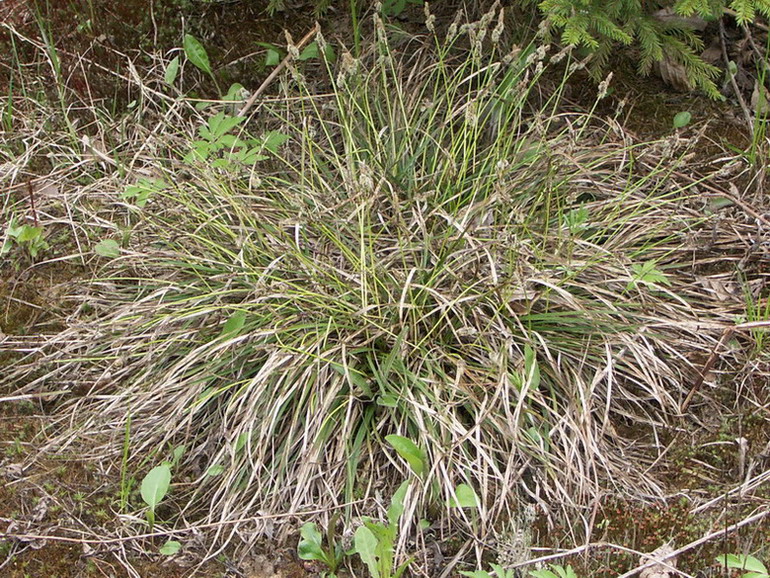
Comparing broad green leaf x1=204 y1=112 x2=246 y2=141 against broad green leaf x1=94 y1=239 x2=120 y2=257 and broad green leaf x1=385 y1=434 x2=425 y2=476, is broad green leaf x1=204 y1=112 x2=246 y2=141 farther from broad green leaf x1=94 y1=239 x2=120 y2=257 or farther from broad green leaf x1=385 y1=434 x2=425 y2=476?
broad green leaf x1=385 y1=434 x2=425 y2=476

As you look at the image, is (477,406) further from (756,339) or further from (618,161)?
(618,161)

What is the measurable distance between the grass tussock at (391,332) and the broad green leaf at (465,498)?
0.10 ft

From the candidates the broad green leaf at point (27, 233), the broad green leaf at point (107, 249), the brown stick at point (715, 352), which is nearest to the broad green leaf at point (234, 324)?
the broad green leaf at point (107, 249)

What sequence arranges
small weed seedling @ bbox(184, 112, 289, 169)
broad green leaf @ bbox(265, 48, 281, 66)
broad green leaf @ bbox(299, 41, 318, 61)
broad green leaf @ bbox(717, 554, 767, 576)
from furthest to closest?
broad green leaf @ bbox(265, 48, 281, 66) → broad green leaf @ bbox(299, 41, 318, 61) → small weed seedling @ bbox(184, 112, 289, 169) → broad green leaf @ bbox(717, 554, 767, 576)

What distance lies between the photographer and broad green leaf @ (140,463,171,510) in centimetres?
241

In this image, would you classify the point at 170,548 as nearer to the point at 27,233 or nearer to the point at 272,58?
the point at 27,233

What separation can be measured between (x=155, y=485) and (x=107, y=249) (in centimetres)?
94

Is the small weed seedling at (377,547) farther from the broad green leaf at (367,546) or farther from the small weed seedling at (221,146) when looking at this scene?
the small weed seedling at (221,146)

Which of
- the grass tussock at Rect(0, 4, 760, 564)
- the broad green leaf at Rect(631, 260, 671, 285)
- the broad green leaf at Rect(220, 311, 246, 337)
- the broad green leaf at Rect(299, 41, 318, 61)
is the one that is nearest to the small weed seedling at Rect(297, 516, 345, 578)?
the grass tussock at Rect(0, 4, 760, 564)

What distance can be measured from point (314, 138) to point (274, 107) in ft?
0.68

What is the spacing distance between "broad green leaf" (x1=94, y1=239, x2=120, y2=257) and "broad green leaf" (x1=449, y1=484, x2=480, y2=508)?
1.46 metres

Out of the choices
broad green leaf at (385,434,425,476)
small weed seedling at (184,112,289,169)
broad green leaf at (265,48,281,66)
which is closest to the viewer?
broad green leaf at (385,434,425,476)

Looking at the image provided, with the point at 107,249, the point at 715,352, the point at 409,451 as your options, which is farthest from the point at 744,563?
the point at 107,249

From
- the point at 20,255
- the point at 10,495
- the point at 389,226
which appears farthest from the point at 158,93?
the point at 10,495
